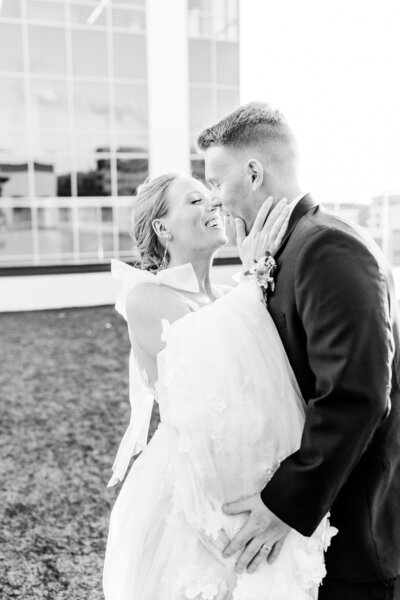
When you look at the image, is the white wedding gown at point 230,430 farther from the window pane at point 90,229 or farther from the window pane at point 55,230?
the window pane at point 90,229

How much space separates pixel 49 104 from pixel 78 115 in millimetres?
585

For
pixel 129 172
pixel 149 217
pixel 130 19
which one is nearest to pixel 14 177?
pixel 129 172

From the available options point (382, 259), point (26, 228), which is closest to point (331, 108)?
point (26, 228)

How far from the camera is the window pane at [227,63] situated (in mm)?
14000

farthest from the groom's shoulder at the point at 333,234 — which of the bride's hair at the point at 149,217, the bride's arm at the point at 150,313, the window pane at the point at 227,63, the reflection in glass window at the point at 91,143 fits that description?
the window pane at the point at 227,63

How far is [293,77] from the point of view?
380 inches

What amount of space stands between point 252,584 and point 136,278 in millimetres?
1164

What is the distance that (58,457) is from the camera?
16.1 ft

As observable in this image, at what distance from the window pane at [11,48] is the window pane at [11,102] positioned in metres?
0.24

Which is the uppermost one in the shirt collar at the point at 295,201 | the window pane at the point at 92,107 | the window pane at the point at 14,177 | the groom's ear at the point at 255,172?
the window pane at the point at 92,107

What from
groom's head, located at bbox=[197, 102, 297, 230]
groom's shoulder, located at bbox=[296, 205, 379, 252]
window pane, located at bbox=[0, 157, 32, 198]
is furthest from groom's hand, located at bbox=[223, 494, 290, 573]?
window pane, located at bbox=[0, 157, 32, 198]

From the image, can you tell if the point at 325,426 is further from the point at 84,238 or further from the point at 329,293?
the point at 84,238

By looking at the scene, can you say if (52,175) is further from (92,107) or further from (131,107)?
(131,107)

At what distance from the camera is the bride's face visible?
2.42 meters
